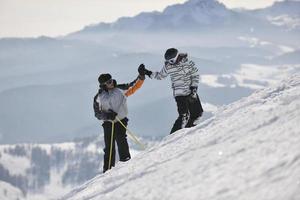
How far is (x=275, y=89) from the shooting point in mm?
10023

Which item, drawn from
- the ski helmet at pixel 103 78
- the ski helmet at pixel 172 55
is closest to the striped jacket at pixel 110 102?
the ski helmet at pixel 103 78

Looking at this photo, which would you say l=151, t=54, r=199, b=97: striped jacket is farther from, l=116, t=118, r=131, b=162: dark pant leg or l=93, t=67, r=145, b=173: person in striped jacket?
l=116, t=118, r=131, b=162: dark pant leg

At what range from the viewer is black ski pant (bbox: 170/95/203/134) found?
41.3ft

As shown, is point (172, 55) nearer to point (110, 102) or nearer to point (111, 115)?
point (110, 102)

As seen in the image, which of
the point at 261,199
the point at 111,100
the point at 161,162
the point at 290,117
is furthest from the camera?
the point at 111,100

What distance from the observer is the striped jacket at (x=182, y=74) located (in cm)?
1222

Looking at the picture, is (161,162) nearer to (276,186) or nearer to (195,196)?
(195,196)

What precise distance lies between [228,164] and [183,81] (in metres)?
6.82

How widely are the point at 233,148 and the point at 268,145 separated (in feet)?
2.04

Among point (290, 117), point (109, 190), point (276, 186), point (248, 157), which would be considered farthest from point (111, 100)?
point (276, 186)

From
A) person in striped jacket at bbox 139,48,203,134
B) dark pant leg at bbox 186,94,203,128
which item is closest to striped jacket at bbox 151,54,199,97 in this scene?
person in striped jacket at bbox 139,48,203,134

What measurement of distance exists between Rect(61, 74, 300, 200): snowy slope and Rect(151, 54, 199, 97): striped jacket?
333 cm

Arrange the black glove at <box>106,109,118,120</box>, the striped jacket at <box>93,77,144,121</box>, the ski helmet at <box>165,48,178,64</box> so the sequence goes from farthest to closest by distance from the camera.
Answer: the ski helmet at <box>165,48,178,64</box>
the striped jacket at <box>93,77,144,121</box>
the black glove at <box>106,109,118,120</box>

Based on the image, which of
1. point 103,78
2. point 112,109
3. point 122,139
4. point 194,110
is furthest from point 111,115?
point 194,110
